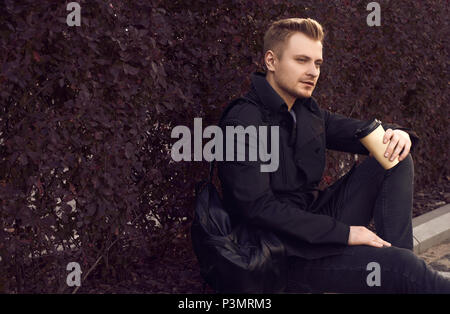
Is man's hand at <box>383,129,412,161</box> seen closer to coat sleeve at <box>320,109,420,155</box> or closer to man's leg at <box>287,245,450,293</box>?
coat sleeve at <box>320,109,420,155</box>

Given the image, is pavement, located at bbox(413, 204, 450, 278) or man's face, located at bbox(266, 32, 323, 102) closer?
man's face, located at bbox(266, 32, 323, 102)

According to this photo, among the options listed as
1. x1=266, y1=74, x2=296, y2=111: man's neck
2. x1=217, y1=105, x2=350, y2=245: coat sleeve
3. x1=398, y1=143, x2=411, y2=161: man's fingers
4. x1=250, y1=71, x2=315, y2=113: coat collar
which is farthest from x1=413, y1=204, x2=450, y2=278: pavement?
x1=250, y1=71, x2=315, y2=113: coat collar

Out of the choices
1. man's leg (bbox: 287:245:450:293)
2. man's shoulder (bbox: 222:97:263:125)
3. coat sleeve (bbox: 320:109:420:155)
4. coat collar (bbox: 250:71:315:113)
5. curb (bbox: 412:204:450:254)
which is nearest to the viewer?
man's leg (bbox: 287:245:450:293)

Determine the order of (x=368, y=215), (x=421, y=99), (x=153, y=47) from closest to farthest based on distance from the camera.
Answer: (x=153, y=47)
(x=368, y=215)
(x=421, y=99)

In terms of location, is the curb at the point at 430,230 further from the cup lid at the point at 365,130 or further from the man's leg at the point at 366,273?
the man's leg at the point at 366,273

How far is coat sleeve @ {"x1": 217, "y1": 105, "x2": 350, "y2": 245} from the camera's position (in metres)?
3.77

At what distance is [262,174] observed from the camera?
3.82 m

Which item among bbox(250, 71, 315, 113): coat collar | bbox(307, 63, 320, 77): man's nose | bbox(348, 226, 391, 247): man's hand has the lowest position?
bbox(348, 226, 391, 247): man's hand

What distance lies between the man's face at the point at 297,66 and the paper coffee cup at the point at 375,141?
1.43 feet

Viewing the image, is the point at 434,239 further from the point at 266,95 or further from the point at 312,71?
the point at 266,95

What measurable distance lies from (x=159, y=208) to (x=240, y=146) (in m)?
1.08

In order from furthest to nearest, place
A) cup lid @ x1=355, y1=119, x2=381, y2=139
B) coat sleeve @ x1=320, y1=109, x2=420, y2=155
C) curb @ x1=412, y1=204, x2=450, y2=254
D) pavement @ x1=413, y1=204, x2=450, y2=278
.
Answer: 1. curb @ x1=412, y1=204, x2=450, y2=254
2. pavement @ x1=413, y1=204, x2=450, y2=278
3. coat sleeve @ x1=320, y1=109, x2=420, y2=155
4. cup lid @ x1=355, y1=119, x2=381, y2=139
